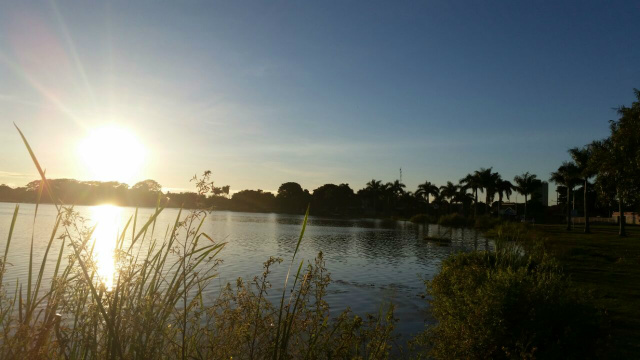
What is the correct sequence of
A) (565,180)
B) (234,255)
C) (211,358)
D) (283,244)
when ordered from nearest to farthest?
(211,358)
(234,255)
(283,244)
(565,180)

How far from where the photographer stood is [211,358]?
176 inches

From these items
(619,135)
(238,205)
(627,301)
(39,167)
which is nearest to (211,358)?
(39,167)

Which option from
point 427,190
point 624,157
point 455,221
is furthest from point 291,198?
point 624,157

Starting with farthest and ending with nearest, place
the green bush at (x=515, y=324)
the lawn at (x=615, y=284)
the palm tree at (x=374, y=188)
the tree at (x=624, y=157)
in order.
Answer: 1. the palm tree at (x=374, y=188)
2. the tree at (x=624, y=157)
3. the lawn at (x=615, y=284)
4. the green bush at (x=515, y=324)

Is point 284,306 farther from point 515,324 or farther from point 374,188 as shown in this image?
point 374,188

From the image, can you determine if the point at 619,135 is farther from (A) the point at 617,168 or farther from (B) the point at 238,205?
(B) the point at 238,205

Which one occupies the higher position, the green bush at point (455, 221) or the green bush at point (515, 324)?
the green bush at point (455, 221)

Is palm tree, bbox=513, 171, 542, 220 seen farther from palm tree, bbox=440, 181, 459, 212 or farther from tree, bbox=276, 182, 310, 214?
tree, bbox=276, 182, 310, 214

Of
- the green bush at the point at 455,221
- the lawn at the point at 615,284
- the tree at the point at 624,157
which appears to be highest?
the tree at the point at 624,157

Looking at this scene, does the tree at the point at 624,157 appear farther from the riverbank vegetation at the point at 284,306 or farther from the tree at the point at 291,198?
the tree at the point at 291,198

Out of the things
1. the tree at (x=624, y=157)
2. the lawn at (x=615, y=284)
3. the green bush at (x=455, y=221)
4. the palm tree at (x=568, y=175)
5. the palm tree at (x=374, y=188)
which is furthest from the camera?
the palm tree at (x=374, y=188)

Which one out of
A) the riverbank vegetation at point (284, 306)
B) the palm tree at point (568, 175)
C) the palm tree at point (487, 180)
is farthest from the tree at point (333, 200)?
the riverbank vegetation at point (284, 306)

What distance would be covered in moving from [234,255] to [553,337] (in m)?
23.8

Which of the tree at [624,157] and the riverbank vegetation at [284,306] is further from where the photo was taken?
the tree at [624,157]
